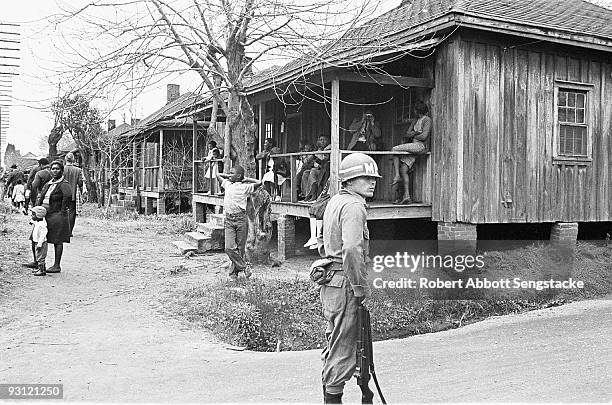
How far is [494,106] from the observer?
12.4 meters

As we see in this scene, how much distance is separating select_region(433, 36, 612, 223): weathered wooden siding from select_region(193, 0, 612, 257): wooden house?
20 mm

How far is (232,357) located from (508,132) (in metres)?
7.69

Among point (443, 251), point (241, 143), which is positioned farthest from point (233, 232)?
point (443, 251)

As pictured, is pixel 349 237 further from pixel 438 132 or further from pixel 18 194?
pixel 18 194

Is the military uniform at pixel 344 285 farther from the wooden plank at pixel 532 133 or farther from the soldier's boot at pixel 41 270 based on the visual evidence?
the wooden plank at pixel 532 133

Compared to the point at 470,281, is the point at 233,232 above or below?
above

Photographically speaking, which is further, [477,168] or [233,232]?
[477,168]

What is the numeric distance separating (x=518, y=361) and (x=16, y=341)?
569 centimetres

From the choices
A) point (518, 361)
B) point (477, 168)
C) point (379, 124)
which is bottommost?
point (518, 361)

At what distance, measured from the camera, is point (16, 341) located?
769 centimetres

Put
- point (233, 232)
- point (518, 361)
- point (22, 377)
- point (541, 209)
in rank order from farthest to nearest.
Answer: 1. point (541, 209)
2. point (233, 232)
3. point (518, 361)
4. point (22, 377)

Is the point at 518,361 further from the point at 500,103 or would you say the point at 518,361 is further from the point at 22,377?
the point at 500,103

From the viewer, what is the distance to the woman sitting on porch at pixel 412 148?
1272 centimetres

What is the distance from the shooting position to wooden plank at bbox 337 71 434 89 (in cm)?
1221
